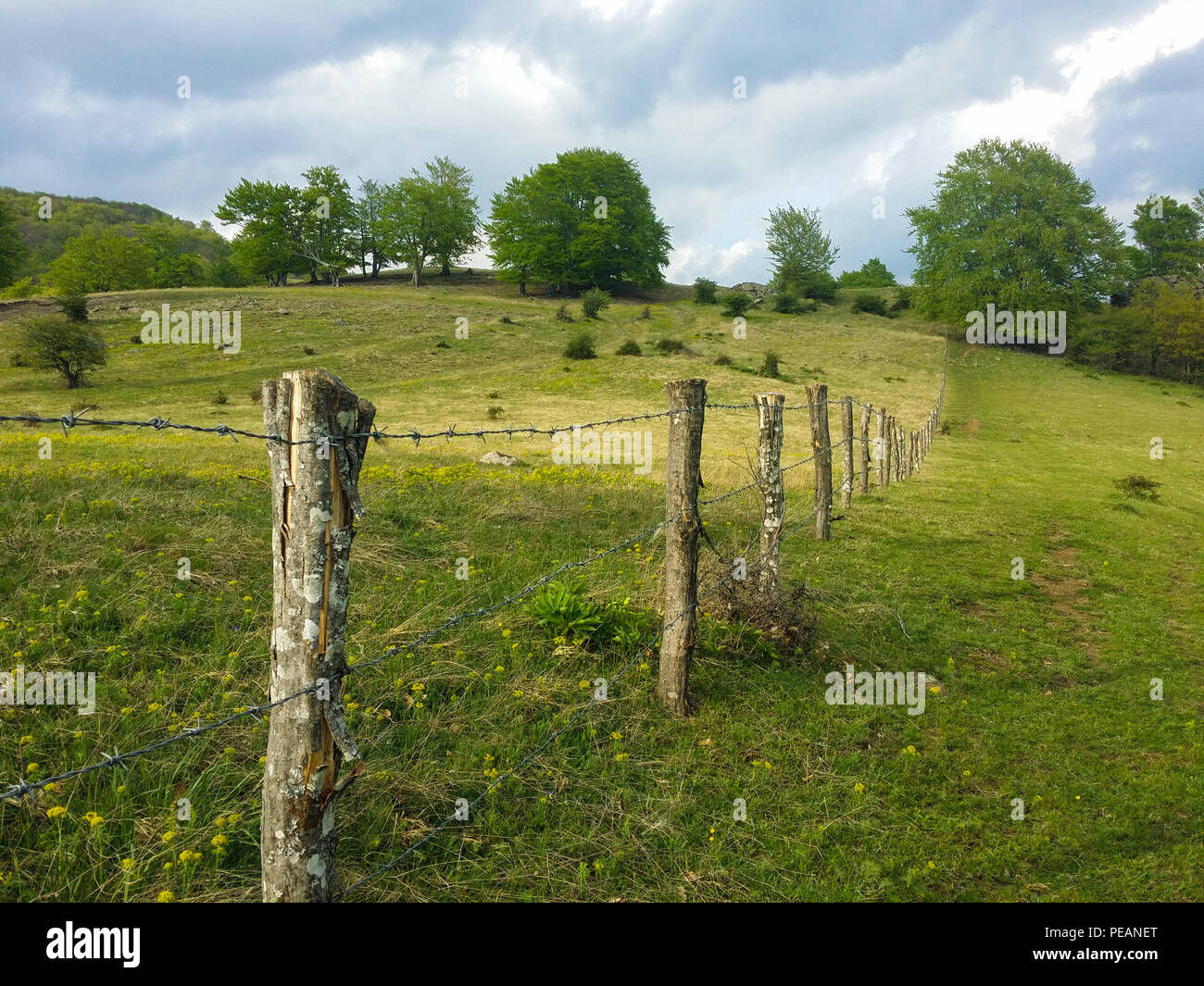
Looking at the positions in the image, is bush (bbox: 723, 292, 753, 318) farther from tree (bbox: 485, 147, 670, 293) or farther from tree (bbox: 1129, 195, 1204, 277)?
tree (bbox: 1129, 195, 1204, 277)

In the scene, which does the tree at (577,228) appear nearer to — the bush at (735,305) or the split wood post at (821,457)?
the bush at (735,305)

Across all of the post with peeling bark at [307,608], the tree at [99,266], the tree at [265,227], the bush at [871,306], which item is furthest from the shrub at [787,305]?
the post with peeling bark at [307,608]

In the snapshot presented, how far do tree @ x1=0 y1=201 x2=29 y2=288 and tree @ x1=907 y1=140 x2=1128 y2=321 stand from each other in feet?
247

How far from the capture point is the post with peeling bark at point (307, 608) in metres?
2.66

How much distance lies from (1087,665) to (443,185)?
85.9 metres

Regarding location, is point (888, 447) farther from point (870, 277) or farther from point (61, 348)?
point (870, 277)

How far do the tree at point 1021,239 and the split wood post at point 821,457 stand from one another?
53913 millimetres

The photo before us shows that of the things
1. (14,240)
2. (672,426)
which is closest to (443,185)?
(14,240)

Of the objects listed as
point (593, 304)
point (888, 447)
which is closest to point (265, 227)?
point (593, 304)

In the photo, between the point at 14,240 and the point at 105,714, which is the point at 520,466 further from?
the point at 14,240

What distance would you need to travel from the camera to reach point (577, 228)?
258ft

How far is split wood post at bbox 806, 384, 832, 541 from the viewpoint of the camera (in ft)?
32.2

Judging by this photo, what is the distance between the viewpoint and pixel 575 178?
267ft

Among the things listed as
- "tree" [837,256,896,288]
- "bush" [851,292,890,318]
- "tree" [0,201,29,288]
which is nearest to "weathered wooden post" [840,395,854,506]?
"bush" [851,292,890,318]
